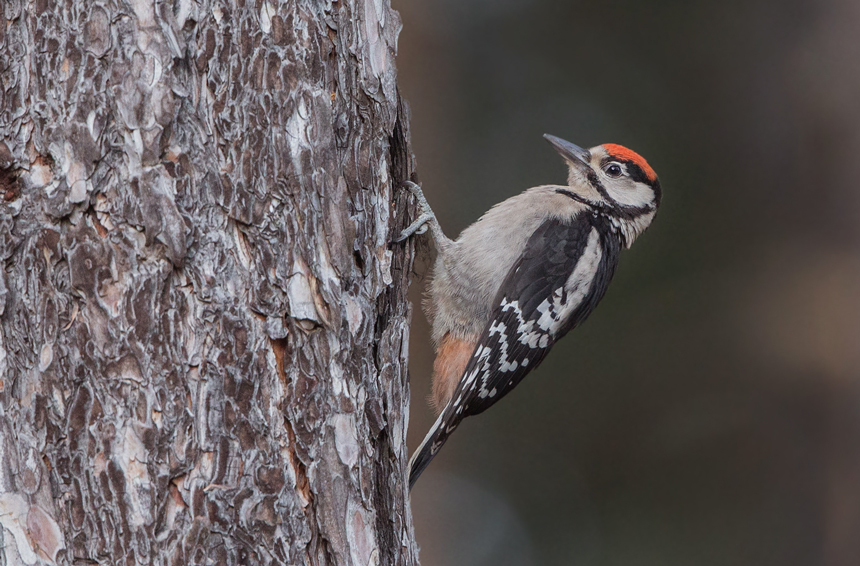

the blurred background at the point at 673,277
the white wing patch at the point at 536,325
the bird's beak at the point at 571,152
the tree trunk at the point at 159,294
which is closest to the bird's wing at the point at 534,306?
the white wing patch at the point at 536,325

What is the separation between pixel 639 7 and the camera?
4656 millimetres

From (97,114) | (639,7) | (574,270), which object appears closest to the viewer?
(97,114)

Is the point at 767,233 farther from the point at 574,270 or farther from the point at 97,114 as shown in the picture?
the point at 97,114

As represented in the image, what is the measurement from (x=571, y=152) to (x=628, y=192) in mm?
357

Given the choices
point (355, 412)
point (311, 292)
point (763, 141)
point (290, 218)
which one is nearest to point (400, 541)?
point (355, 412)

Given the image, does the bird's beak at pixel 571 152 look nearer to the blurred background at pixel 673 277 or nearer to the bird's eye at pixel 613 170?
the bird's eye at pixel 613 170

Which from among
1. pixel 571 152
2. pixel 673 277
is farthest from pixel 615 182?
pixel 673 277

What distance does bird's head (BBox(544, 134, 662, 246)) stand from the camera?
11.5 feet

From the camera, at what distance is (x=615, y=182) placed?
354cm

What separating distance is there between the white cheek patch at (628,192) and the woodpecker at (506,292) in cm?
28

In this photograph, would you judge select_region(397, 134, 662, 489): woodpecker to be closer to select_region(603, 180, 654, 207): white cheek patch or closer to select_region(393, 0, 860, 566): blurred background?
select_region(603, 180, 654, 207): white cheek patch

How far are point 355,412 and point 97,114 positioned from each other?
85 centimetres

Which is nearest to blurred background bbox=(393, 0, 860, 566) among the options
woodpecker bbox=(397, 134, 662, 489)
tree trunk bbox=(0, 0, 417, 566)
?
woodpecker bbox=(397, 134, 662, 489)

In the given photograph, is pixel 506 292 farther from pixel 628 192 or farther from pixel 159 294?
pixel 159 294
